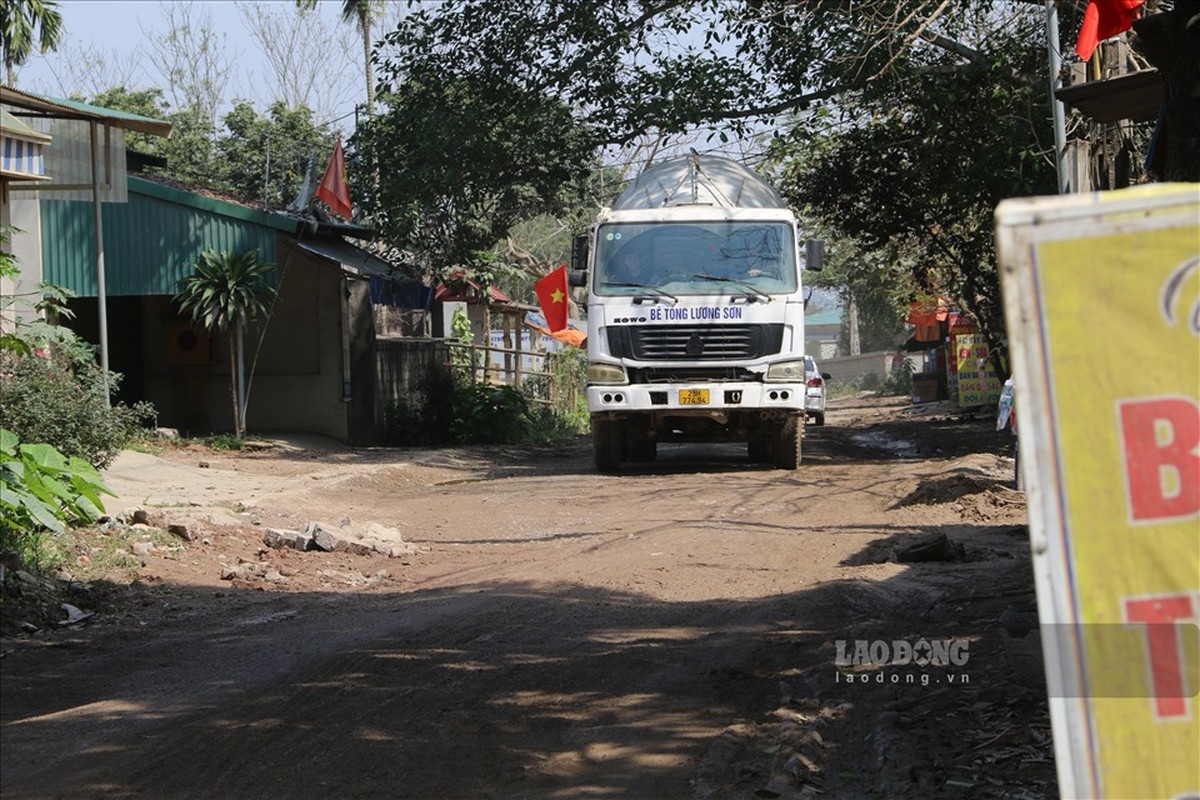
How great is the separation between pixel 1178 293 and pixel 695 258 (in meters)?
13.2

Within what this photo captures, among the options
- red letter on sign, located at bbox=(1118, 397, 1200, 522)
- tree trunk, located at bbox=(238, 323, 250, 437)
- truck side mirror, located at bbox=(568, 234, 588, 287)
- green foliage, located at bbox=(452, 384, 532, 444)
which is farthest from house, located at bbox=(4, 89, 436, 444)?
red letter on sign, located at bbox=(1118, 397, 1200, 522)

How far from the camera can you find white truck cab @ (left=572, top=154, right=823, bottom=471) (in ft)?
50.0

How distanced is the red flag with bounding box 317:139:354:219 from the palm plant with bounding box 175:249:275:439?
1487 mm

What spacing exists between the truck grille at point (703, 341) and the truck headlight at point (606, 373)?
0.26 meters

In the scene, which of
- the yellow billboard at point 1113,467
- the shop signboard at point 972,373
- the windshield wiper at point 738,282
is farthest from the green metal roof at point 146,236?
the yellow billboard at point 1113,467

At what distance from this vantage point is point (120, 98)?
4075 cm

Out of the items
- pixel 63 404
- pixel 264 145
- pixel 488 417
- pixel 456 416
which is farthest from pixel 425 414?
pixel 264 145

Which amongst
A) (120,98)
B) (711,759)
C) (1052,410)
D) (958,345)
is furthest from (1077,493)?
(120,98)

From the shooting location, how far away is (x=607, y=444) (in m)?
16.2

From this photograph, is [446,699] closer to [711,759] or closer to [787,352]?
[711,759]

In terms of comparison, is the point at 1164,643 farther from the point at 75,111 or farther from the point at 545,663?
the point at 75,111

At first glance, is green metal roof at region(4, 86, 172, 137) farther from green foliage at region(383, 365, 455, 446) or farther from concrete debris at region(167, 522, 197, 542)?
green foliage at region(383, 365, 455, 446)

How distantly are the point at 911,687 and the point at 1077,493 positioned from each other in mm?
3648

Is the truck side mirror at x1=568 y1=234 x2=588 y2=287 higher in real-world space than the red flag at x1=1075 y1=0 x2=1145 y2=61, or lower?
lower
